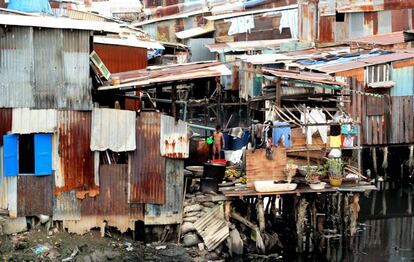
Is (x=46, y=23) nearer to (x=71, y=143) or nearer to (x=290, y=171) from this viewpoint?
(x=71, y=143)

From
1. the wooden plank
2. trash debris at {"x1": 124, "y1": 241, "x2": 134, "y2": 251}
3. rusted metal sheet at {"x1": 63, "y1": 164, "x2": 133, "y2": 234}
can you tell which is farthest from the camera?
the wooden plank

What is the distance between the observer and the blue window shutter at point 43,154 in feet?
55.4

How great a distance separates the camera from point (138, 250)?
17188 millimetres

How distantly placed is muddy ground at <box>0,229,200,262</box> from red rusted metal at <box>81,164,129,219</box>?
60 cm

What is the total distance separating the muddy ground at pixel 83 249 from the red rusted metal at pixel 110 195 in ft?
1.96

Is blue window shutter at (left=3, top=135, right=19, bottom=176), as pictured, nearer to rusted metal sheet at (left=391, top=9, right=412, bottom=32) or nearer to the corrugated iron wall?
the corrugated iron wall

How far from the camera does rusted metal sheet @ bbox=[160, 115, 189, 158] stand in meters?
17.5

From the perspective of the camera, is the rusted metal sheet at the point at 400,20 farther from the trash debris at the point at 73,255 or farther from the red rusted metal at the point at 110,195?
the trash debris at the point at 73,255

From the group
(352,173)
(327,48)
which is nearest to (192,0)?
(327,48)

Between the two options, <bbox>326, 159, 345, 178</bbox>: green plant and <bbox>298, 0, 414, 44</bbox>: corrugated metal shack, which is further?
<bbox>298, 0, 414, 44</bbox>: corrugated metal shack

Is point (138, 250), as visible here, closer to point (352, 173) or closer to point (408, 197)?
point (352, 173)

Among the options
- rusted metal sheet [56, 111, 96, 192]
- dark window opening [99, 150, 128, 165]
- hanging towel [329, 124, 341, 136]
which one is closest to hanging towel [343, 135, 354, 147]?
hanging towel [329, 124, 341, 136]

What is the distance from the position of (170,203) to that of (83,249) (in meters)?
2.49

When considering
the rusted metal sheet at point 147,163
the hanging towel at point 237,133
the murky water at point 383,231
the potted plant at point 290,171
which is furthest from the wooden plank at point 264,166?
the murky water at point 383,231
